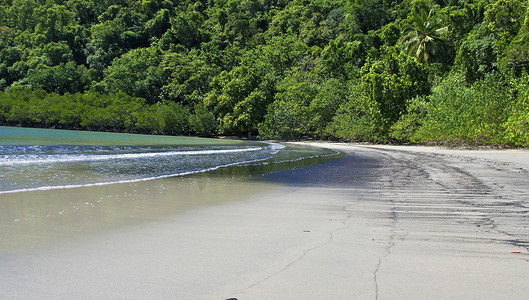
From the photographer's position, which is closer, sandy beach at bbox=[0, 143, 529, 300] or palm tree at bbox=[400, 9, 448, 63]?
sandy beach at bbox=[0, 143, 529, 300]

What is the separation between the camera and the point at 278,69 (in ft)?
187

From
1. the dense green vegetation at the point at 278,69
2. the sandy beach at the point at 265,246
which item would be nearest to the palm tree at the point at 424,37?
the dense green vegetation at the point at 278,69

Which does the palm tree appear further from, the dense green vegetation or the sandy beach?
the sandy beach

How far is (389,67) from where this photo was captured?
33375mm

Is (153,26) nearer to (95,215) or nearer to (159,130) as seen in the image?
(159,130)

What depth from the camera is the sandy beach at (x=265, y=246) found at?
9.04 feet

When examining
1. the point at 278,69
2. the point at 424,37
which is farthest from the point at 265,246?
the point at 278,69

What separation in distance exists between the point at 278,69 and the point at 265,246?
5498 cm

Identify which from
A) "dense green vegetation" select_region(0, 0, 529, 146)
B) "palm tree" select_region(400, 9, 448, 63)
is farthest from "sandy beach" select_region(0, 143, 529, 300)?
"palm tree" select_region(400, 9, 448, 63)

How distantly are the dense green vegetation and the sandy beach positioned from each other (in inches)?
697

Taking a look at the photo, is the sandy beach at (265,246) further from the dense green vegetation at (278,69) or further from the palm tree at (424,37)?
the palm tree at (424,37)

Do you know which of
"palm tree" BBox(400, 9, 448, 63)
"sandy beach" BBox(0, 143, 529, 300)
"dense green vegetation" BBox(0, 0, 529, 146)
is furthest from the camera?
"palm tree" BBox(400, 9, 448, 63)

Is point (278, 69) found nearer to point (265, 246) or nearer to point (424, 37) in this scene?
point (424, 37)

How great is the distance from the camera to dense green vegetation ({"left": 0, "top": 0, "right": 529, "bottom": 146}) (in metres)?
26.3
